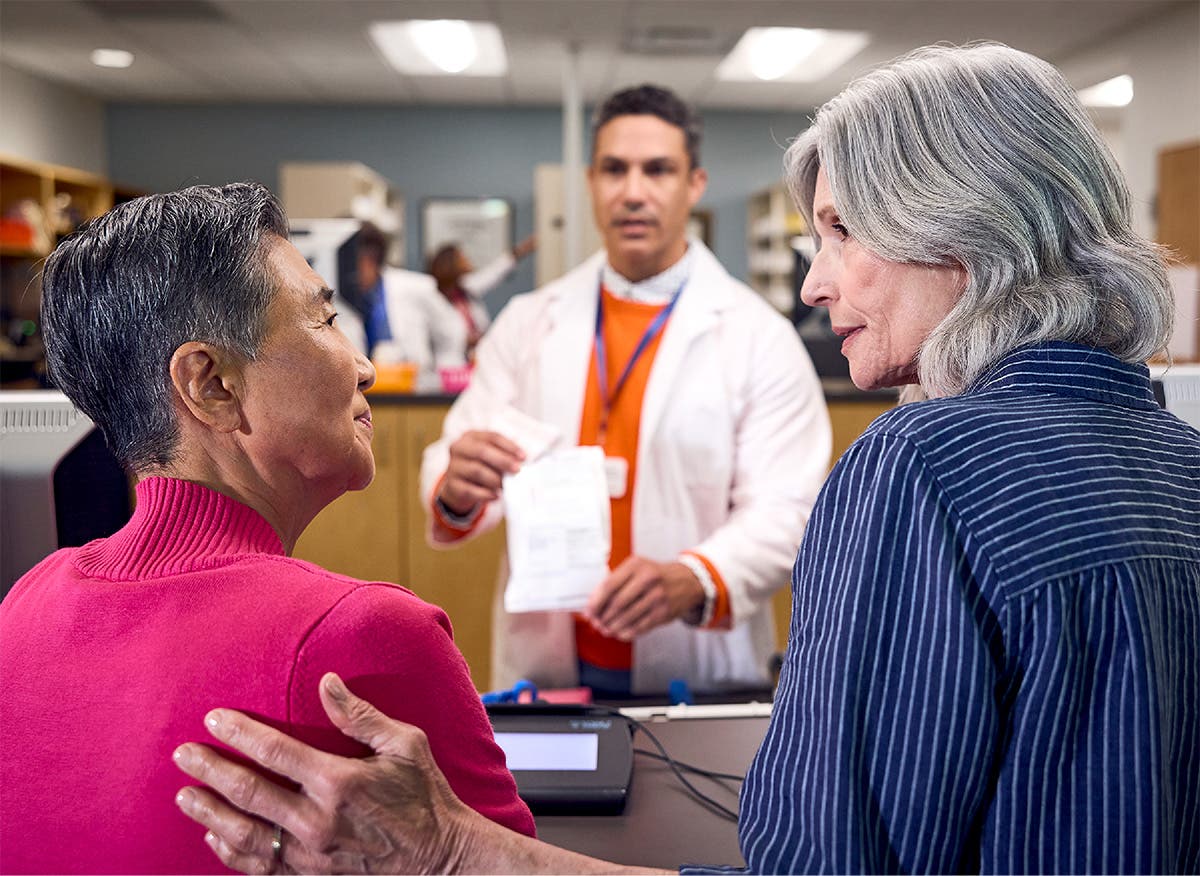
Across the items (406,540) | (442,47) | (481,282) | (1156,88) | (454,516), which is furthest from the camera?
(481,282)

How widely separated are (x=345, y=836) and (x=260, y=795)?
0.23 ft

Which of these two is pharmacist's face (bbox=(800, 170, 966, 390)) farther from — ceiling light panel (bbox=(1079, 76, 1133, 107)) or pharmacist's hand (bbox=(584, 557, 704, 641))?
ceiling light panel (bbox=(1079, 76, 1133, 107))

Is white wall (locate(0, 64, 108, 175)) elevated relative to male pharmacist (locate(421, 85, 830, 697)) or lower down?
elevated

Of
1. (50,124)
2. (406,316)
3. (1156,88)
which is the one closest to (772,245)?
(1156,88)

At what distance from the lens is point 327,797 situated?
2.47 ft

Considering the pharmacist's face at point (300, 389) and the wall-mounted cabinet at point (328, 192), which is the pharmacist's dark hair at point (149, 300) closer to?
the pharmacist's face at point (300, 389)

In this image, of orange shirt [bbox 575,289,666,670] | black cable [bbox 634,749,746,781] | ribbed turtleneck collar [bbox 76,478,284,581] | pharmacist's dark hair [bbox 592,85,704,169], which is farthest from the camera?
pharmacist's dark hair [bbox 592,85,704,169]

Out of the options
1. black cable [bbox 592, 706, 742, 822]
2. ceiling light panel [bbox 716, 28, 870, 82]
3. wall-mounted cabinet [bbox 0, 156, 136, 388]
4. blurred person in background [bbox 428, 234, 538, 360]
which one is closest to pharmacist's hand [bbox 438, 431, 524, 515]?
black cable [bbox 592, 706, 742, 822]

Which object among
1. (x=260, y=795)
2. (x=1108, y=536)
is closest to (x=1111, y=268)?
(x=1108, y=536)

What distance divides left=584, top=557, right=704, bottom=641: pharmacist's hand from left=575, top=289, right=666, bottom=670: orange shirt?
30cm

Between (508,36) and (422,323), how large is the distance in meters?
2.40

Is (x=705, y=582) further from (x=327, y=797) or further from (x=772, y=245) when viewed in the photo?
(x=772, y=245)

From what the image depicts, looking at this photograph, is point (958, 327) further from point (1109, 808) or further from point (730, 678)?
point (730, 678)

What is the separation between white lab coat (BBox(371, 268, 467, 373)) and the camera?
5730mm
